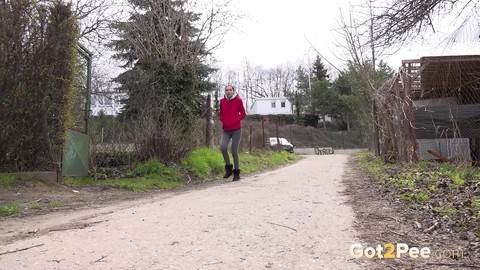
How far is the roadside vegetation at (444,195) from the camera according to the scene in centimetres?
400

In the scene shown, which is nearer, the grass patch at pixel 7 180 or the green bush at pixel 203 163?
the grass patch at pixel 7 180

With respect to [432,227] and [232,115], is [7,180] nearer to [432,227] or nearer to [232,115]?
[232,115]

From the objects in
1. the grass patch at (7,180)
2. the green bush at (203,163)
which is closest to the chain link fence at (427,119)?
the green bush at (203,163)

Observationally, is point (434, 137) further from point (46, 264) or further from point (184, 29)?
point (46, 264)

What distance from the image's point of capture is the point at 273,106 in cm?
7231

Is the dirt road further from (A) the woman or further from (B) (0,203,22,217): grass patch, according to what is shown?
(A) the woman

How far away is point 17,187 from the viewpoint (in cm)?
629

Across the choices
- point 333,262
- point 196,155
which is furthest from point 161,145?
point 333,262

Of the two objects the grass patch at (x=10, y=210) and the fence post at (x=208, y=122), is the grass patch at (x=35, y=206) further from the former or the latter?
the fence post at (x=208, y=122)

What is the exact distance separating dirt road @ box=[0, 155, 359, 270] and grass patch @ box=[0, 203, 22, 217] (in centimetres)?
34

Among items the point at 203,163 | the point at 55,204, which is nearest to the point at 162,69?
the point at 203,163

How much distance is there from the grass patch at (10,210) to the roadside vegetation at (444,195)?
4.67m

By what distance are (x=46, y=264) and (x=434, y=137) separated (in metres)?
10.9

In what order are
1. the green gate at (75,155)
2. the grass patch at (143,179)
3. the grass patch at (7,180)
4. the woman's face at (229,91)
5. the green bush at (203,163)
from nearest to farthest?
1. the grass patch at (7,180)
2. the green gate at (75,155)
3. the grass patch at (143,179)
4. the woman's face at (229,91)
5. the green bush at (203,163)
